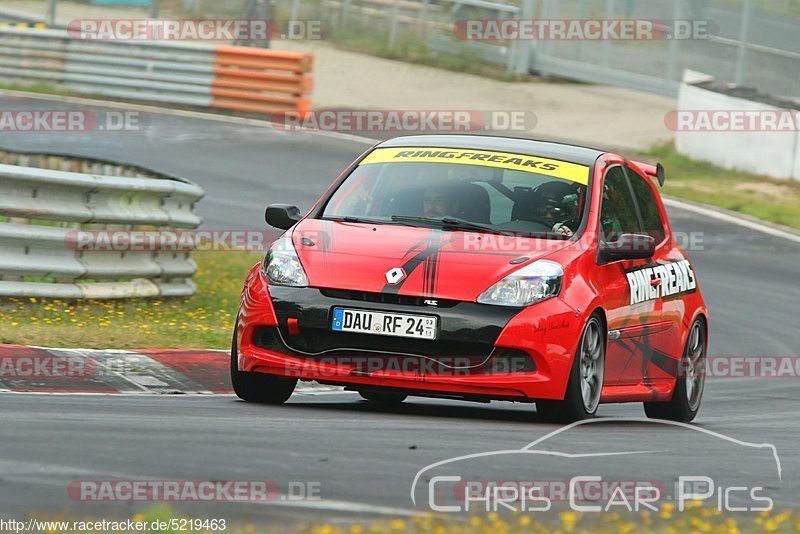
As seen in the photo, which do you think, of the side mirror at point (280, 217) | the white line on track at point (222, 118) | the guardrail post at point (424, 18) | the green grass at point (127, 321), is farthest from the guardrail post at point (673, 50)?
the side mirror at point (280, 217)

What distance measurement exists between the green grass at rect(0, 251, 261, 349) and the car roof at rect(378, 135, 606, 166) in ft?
7.01

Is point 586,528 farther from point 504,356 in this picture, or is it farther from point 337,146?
point 337,146

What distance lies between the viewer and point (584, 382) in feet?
27.5

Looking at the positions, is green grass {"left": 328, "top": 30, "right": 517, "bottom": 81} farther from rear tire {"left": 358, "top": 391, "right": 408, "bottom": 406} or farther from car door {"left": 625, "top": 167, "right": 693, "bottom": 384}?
rear tire {"left": 358, "top": 391, "right": 408, "bottom": 406}

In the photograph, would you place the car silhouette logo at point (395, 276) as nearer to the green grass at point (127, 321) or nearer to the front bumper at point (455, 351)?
the front bumper at point (455, 351)

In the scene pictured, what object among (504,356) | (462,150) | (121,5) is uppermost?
(462,150)

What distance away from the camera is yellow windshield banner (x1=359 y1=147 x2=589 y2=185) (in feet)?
30.5

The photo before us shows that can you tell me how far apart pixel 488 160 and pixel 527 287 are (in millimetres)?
1372

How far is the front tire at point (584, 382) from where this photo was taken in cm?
821

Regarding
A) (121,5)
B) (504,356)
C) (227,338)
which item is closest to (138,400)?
(504,356)

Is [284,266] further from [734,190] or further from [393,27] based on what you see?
[393,27]

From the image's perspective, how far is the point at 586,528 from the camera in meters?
5.48

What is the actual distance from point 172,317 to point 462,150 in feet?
12.5
